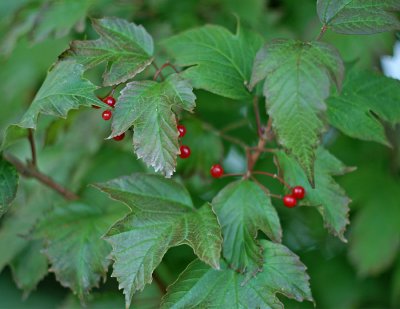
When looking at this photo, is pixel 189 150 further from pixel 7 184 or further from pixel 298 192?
pixel 7 184

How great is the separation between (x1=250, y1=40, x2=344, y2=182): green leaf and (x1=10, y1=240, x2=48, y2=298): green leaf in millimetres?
638

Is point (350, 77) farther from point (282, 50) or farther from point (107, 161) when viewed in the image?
point (107, 161)

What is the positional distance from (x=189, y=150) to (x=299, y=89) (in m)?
0.25

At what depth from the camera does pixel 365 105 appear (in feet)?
4.09

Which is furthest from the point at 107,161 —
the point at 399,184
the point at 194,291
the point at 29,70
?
the point at 399,184

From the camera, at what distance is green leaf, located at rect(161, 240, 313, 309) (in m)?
1.07

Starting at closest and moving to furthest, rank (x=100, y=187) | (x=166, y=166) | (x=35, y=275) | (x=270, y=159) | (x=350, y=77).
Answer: (x=166, y=166) < (x=100, y=187) < (x=350, y=77) < (x=35, y=275) < (x=270, y=159)

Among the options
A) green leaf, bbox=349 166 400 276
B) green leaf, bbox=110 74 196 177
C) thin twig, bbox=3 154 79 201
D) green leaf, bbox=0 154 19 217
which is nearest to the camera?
green leaf, bbox=110 74 196 177

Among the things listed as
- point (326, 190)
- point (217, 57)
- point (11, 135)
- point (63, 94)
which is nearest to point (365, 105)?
point (326, 190)

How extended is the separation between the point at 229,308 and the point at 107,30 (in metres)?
0.51

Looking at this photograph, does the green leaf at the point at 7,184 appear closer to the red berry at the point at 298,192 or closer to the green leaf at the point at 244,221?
the green leaf at the point at 244,221

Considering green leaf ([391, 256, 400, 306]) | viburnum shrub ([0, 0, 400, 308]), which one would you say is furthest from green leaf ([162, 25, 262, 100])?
green leaf ([391, 256, 400, 306])

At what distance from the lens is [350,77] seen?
1299 mm

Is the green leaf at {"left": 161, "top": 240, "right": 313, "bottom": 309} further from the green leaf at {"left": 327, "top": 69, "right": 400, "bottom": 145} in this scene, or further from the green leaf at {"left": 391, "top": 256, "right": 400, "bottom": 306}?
the green leaf at {"left": 391, "top": 256, "right": 400, "bottom": 306}
